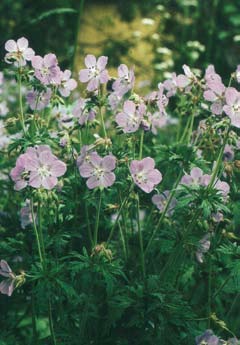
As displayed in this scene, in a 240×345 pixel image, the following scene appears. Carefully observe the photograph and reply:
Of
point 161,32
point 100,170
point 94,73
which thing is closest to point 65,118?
point 94,73

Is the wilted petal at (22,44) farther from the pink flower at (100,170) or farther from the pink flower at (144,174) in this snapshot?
the pink flower at (144,174)

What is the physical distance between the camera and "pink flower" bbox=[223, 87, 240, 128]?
2.17 metres

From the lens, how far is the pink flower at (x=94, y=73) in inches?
92.9

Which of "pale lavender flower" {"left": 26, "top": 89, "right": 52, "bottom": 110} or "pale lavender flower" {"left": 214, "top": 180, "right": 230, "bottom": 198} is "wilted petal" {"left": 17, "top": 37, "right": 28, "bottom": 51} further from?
"pale lavender flower" {"left": 214, "top": 180, "right": 230, "bottom": 198}

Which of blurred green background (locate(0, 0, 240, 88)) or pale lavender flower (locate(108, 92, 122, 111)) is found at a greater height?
pale lavender flower (locate(108, 92, 122, 111))

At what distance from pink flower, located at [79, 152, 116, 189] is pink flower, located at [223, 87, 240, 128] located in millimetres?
429

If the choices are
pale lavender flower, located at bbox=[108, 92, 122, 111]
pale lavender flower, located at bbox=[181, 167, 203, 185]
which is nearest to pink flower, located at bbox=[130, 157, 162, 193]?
pale lavender flower, located at bbox=[181, 167, 203, 185]

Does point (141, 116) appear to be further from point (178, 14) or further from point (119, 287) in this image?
point (178, 14)

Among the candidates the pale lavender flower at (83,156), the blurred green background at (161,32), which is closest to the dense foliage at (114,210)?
the pale lavender flower at (83,156)

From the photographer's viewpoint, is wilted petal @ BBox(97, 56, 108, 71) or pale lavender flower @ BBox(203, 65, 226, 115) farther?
wilted petal @ BBox(97, 56, 108, 71)

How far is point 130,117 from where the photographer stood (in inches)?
88.9

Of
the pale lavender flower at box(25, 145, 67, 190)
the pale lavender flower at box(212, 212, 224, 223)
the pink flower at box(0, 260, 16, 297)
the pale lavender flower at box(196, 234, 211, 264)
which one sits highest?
the pale lavender flower at box(25, 145, 67, 190)

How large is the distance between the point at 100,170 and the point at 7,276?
53 centimetres

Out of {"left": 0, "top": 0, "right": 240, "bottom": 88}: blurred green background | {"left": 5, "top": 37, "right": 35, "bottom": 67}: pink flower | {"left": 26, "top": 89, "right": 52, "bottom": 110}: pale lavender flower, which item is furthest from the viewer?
{"left": 0, "top": 0, "right": 240, "bottom": 88}: blurred green background
